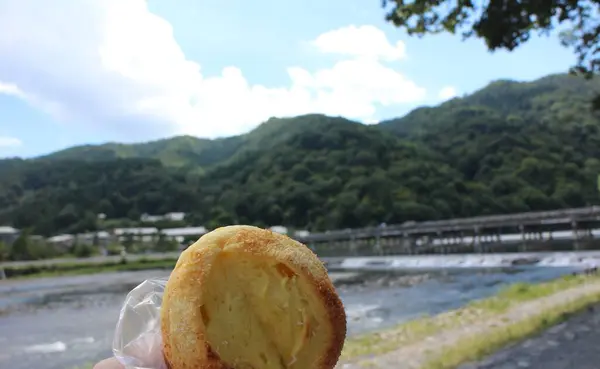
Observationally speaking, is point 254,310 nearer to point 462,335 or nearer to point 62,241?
point 462,335

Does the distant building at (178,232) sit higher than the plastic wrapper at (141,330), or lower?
lower

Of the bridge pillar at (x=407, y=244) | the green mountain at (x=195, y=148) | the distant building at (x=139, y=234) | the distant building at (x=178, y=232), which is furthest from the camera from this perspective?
the green mountain at (x=195, y=148)

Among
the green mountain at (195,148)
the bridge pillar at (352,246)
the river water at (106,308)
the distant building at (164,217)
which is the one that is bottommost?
the bridge pillar at (352,246)

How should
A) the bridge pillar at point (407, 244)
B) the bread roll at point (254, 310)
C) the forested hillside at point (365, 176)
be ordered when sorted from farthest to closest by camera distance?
the forested hillside at point (365, 176)
the bridge pillar at point (407, 244)
the bread roll at point (254, 310)

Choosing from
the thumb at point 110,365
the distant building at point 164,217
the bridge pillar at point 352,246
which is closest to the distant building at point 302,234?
the bridge pillar at point 352,246

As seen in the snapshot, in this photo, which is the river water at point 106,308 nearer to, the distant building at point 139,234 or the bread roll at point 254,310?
the bread roll at point 254,310

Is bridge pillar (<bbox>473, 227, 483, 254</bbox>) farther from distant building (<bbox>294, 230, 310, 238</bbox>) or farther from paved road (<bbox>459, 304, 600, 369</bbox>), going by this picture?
paved road (<bbox>459, 304, 600, 369</bbox>)

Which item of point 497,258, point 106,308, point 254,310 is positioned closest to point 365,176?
point 497,258

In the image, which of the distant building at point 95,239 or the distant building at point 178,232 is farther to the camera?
the distant building at point 95,239
